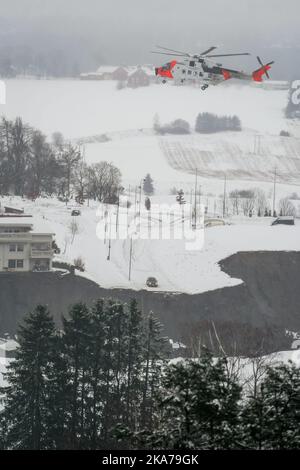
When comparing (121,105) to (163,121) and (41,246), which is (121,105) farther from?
(41,246)

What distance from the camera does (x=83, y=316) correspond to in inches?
1393

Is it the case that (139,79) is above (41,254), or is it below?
above

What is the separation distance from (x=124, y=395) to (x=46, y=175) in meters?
43.9

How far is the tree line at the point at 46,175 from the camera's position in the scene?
74.5 m

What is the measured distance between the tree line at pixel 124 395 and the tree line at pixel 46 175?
1404 inches

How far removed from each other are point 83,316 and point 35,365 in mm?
3043

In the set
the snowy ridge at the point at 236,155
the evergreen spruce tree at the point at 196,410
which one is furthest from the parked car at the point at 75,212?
the evergreen spruce tree at the point at 196,410

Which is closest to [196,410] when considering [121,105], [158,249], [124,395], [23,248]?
[124,395]

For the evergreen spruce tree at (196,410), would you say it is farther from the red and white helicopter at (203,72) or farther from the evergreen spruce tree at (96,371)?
the red and white helicopter at (203,72)

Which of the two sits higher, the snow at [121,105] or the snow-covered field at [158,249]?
the snow at [121,105]

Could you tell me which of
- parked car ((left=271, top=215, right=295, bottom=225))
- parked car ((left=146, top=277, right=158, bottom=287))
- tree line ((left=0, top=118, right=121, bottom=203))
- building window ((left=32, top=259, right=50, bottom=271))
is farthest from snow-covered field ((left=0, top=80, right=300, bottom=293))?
tree line ((left=0, top=118, right=121, bottom=203))

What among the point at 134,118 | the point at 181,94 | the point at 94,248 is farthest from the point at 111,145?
the point at 94,248

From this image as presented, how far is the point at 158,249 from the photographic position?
63.8m

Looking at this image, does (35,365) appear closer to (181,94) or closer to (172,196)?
(172,196)
